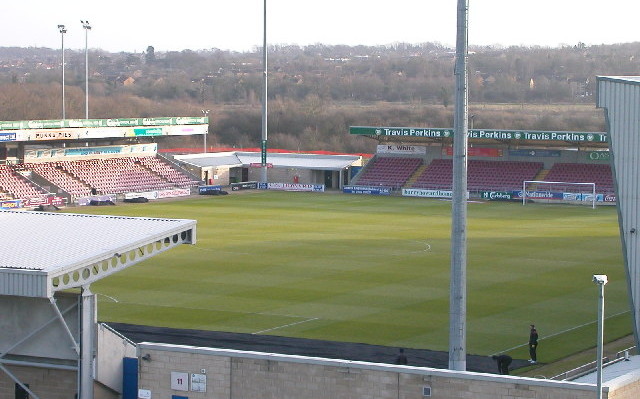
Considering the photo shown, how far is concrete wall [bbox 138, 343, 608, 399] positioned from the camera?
2370cm

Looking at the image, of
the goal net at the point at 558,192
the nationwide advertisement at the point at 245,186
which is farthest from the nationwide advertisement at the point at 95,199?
the goal net at the point at 558,192

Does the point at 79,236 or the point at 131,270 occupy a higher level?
the point at 79,236

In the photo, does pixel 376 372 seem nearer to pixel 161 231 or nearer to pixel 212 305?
pixel 161 231

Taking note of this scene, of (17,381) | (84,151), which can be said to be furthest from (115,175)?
(17,381)

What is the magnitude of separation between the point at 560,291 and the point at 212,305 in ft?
46.7

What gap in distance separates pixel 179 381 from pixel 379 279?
977 inches

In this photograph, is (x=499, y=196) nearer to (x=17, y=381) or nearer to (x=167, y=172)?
(x=167, y=172)

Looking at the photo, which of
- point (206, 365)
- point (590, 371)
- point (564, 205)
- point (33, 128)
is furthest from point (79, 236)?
point (564, 205)

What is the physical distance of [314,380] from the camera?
25281 millimetres

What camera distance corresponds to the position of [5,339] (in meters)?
27.5

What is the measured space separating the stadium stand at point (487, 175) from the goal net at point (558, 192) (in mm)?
1497

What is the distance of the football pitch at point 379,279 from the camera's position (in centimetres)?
4006

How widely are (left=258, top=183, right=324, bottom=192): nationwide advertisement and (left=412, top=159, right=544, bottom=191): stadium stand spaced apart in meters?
8.26

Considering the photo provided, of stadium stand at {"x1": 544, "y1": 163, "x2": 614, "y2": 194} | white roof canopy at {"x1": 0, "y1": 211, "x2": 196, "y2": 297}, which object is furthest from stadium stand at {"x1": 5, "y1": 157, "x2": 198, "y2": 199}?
white roof canopy at {"x1": 0, "y1": 211, "x2": 196, "y2": 297}
